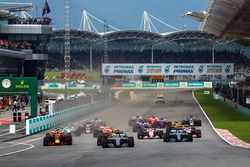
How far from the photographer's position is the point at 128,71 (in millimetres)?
108625

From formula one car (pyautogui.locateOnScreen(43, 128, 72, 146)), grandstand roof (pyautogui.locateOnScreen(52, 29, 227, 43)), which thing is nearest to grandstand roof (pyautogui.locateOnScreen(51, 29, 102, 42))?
grandstand roof (pyautogui.locateOnScreen(52, 29, 227, 43))

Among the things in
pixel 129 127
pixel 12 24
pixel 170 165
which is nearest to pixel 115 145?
pixel 170 165

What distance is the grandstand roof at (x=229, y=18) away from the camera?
49.6m

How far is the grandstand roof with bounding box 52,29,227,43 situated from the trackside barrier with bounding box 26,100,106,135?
83.8 m

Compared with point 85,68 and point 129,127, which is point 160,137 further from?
point 85,68

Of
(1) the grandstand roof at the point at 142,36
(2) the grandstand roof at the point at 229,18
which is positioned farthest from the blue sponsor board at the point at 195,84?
(2) the grandstand roof at the point at 229,18

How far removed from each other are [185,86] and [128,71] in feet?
74.2

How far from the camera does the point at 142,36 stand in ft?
492

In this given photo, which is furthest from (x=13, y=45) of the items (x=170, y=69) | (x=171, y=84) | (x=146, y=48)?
(x=146, y=48)

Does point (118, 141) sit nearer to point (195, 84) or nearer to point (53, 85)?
point (53, 85)

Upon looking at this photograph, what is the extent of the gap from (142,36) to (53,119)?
107285 mm

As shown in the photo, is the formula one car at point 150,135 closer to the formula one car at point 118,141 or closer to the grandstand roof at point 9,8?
the formula one car at point 118,141

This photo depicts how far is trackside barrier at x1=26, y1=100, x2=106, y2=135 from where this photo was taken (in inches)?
1502

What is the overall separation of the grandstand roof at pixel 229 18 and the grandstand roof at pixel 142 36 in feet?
236
